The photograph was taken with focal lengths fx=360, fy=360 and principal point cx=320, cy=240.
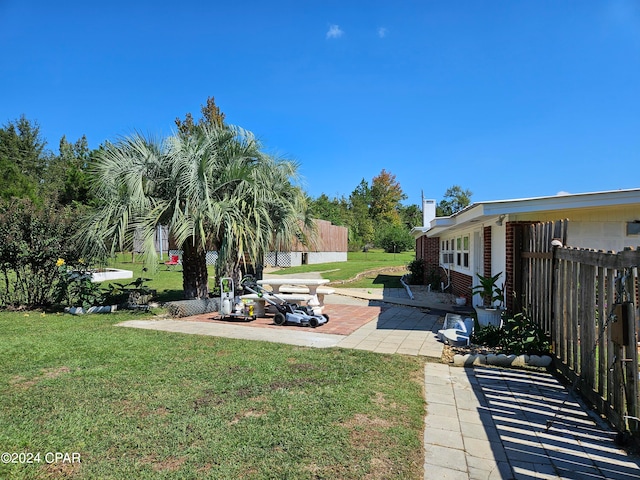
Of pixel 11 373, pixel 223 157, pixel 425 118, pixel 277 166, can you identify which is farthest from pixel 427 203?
pixel 11 373

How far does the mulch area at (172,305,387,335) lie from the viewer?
7.04 metres

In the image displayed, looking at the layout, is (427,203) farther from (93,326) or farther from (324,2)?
(93,326)

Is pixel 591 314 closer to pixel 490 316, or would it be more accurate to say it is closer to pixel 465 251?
pixel 490 316

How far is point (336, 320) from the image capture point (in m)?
7.84

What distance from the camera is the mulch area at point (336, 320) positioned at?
7.04m

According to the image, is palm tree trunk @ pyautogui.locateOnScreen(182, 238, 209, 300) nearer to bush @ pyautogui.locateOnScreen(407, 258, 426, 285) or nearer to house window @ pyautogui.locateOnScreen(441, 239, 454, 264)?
house window @ pyautogui.locateOnScreen(441, 239, 454, 264)

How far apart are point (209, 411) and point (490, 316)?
4732 mm

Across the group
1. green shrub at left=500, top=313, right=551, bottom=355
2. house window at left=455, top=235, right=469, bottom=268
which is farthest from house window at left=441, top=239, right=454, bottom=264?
green shrub at left=500, top=313, right=551, bottom=355

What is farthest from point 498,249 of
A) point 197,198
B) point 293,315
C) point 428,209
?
point 428,209

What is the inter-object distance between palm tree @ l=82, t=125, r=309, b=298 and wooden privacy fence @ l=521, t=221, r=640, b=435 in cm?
554

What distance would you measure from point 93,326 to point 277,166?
5457 mm

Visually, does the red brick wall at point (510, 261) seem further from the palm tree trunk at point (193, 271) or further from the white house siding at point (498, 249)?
the palm tree trunk at point (193, 271)

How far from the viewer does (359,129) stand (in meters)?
17.7

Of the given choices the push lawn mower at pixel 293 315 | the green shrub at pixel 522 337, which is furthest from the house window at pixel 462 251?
the push lawn mower at pixel 293 315
